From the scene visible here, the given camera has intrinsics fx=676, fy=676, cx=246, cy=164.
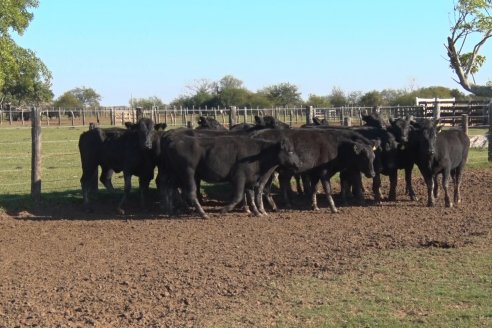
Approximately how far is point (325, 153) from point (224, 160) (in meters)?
2.33

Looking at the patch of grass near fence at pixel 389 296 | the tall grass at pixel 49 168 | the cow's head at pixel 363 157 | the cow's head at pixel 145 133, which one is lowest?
the patch of grass near fence at pixel 389 296

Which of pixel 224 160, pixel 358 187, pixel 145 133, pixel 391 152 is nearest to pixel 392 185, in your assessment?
pixel 391 152

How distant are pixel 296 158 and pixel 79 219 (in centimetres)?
447

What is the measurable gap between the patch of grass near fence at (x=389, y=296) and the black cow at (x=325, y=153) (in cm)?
510

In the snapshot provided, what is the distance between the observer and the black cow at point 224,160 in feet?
43.1

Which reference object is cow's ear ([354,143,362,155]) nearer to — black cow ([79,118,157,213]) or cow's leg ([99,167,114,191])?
black cow ([79,118,157,213])

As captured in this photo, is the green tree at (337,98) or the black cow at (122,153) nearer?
the black cow at (122,153)

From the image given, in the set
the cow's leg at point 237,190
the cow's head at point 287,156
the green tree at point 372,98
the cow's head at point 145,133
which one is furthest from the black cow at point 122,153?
the green tree at point 372,98

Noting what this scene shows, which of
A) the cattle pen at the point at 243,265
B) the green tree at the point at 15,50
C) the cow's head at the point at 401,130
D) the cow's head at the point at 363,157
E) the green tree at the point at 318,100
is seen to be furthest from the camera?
the green tree at the point at 318,100

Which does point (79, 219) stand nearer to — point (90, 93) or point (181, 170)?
point (181, 170)

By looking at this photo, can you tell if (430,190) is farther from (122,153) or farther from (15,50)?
(15,50)

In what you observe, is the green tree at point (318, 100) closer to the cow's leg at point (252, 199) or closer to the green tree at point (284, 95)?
the green tree at point (284, 95)

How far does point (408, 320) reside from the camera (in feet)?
21.0

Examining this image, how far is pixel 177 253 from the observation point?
32.2 feet
